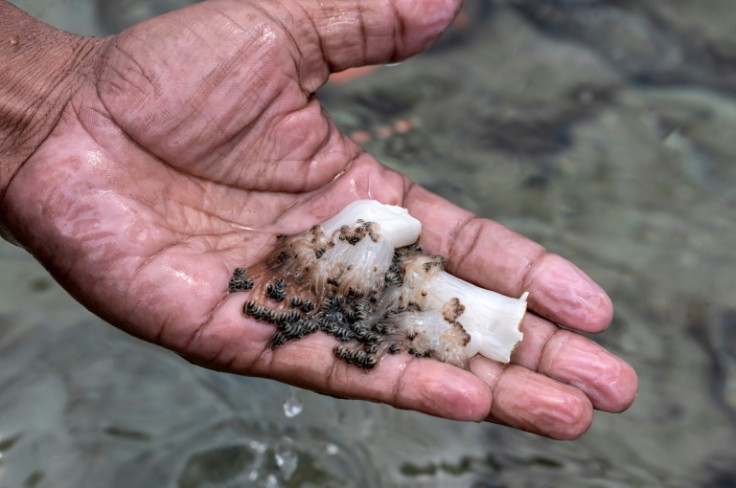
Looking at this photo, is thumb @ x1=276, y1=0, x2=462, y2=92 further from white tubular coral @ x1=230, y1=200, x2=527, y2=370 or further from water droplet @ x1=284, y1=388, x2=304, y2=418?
water droplet @ x1=284, y1=388, x2=304, y2=418

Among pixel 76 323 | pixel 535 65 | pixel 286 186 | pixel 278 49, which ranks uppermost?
pixel 278 49

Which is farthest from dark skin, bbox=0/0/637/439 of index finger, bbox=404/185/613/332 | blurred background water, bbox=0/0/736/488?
blurred background water, bbox=0/0/736/488

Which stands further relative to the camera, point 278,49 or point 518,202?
point 518,202

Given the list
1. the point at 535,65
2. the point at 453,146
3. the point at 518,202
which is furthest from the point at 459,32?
the point at 518,202

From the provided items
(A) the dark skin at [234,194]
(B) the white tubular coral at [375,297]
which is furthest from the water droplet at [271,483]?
(B) the white tubular coral at [375,297]

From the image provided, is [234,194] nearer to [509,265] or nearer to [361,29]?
[361,29]

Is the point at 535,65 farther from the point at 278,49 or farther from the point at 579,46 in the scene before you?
the point at 278,49

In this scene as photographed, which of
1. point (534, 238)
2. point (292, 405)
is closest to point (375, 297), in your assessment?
point (292, 405)
